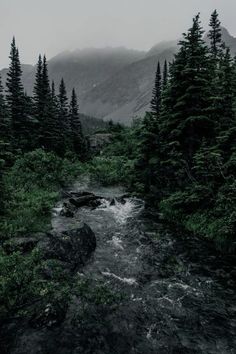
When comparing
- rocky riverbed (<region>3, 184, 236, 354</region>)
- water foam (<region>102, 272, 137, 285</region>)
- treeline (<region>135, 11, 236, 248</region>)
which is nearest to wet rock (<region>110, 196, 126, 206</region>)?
treeline (<region>135, 11, 236, 248</region>)

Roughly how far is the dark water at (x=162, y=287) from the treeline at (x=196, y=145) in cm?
205

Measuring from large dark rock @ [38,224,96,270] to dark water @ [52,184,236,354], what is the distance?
0.52 meters

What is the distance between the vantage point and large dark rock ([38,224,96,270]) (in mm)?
13820

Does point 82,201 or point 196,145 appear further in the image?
point 82,201

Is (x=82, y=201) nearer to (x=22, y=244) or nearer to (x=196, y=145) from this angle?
(x=196, y=145)

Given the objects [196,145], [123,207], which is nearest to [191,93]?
[196,145]

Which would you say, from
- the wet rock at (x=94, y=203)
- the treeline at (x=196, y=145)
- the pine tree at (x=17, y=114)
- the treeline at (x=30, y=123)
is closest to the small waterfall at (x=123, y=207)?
the wet rock at (x=94, y=203)

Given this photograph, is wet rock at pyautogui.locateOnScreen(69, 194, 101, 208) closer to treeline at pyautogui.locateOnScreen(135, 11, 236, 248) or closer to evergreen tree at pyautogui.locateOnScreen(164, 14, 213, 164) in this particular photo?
treeline at pyautogui.locateOnScreen(135, 11, 236, 248)

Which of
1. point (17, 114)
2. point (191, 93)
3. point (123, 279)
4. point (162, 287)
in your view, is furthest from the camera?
point (17, 114)

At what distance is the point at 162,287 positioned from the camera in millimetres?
12805

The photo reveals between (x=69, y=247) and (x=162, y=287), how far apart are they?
4553mm

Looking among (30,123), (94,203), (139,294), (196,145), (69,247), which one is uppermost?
(30,123)

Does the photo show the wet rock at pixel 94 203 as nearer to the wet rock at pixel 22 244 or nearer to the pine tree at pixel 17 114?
the wet rock at pixel 22 244

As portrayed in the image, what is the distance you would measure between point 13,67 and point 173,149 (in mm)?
40601
